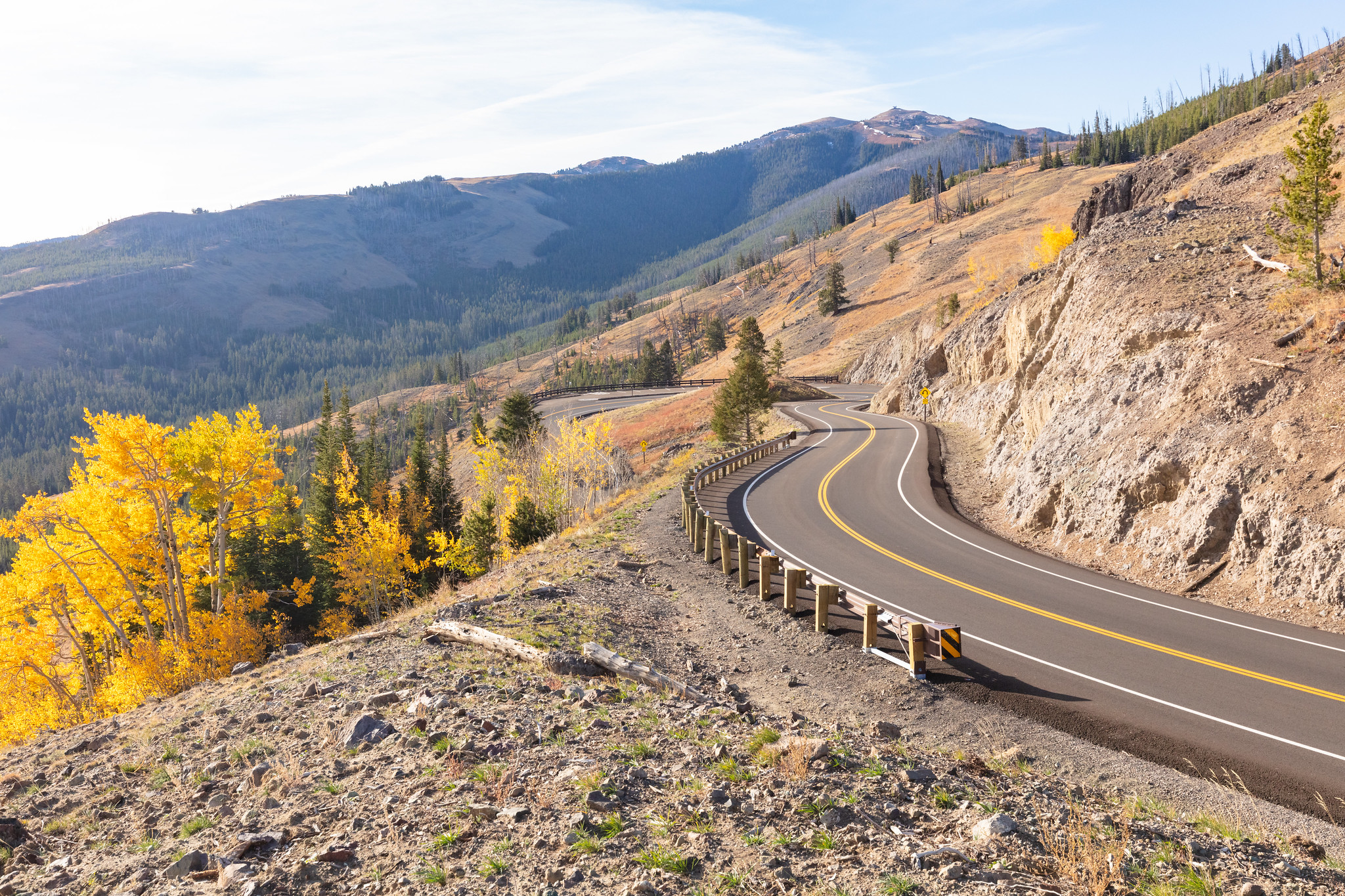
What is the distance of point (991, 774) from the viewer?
→ 811 centimetres

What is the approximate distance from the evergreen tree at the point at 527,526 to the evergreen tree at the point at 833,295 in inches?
3835

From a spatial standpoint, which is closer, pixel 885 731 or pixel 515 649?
pixel 885 731

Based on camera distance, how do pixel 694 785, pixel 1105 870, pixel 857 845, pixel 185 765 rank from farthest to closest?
pixel 185 765, pixel 694 785, pixel 857 845, pixel 1105 870

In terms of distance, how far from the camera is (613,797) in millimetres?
7156

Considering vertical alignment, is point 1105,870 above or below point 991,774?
above

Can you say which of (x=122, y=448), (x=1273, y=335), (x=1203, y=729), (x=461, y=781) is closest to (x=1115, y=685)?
(x=1203, y=729)

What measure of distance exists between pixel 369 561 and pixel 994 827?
4592 cm

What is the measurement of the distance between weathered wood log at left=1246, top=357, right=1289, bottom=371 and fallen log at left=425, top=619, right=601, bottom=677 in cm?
1709

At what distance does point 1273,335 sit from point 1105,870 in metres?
17.8

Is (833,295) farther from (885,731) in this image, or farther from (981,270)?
(885,731)

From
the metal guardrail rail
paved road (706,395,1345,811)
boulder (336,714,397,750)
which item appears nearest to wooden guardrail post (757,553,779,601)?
paved road (706,395,1345,811)

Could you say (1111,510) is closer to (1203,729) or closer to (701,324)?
(1203,729)

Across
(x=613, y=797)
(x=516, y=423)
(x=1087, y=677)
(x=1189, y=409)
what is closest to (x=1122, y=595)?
(x=1087, y=677)

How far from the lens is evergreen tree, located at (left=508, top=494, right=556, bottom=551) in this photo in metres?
35.1
